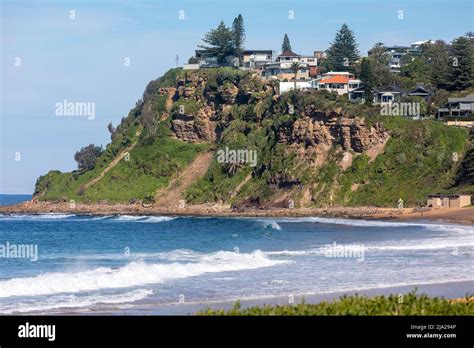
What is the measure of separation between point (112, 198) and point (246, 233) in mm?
44172

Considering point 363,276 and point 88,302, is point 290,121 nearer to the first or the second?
point 363,276

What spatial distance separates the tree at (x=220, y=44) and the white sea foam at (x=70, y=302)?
291 feet

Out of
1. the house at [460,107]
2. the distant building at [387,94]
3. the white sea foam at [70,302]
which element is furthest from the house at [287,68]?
the white sea foam at [70,302]

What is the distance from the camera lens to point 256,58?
117 metres

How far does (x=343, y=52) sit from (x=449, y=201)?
45.3 meters

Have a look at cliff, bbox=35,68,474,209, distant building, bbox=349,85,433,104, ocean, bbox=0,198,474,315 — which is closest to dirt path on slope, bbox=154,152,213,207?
cliff, bbox=35,68,474,209

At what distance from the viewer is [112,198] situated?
328 feet

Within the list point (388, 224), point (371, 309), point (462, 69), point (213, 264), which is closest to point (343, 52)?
point (462, 69)

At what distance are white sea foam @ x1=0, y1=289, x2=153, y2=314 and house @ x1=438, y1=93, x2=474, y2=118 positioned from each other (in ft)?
219

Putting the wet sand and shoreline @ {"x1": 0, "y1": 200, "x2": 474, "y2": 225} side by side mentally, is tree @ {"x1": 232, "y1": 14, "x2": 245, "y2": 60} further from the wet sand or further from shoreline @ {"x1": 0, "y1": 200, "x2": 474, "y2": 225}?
the wet sand

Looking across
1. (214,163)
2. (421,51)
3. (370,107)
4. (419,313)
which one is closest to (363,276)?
(419,313)

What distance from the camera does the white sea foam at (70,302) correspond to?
23811 millimetres

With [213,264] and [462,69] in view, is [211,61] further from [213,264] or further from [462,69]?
[213,264]

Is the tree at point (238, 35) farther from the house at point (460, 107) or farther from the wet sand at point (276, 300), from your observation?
the wet sand at point (276, 300)
